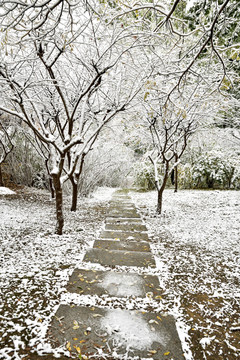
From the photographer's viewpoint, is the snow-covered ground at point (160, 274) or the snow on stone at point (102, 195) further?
the snow on stone at point (102, 195)

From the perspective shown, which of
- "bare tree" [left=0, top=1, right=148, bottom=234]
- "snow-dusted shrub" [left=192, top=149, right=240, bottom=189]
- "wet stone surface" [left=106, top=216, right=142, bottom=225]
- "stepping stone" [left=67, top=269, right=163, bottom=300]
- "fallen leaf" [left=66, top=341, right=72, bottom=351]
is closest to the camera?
"fallen leaf" [left=66, top=341, right=72, bottom=351]

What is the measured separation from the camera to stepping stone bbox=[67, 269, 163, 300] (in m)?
1.98

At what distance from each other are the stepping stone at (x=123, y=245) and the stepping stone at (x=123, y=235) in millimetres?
175

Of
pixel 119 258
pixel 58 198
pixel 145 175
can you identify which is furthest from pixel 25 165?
pixel 119 258

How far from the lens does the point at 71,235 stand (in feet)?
11.4

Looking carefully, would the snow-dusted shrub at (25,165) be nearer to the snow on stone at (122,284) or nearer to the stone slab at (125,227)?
the stone slab at (125,227)

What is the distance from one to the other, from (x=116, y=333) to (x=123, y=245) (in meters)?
1.65

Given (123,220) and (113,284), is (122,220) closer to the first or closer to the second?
(123,220)

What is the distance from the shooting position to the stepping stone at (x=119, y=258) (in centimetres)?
258

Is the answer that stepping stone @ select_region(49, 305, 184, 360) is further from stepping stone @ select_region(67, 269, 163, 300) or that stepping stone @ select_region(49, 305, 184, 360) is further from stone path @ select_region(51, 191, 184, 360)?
stepping stone @ select_region(67, 269, 163, 300)

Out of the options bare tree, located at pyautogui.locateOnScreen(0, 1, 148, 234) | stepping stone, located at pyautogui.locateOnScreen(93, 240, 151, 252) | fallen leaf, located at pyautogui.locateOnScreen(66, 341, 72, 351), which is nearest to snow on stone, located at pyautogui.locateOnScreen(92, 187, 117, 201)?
bare tree, located at pyautogui.locateOnScreen(0, 1, 148, 234)

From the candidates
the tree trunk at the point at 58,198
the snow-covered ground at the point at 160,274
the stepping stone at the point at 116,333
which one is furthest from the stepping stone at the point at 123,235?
the stepping stone at the point at 116,333

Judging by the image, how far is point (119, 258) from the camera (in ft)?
8.84

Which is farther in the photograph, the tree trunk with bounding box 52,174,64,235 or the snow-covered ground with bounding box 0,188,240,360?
the tree trunk with bounding box 52,174,64,235
